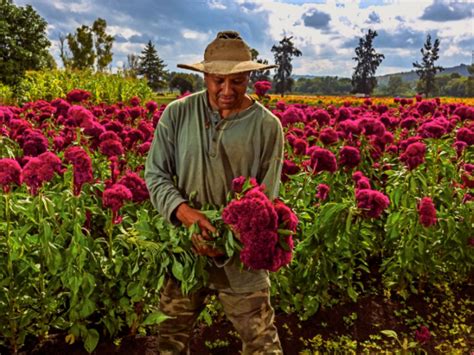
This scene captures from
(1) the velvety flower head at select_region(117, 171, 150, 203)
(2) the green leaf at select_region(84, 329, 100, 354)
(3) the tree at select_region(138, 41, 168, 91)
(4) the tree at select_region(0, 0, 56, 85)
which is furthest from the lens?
(3) the tree at select_region(138, 41, 168, 91)

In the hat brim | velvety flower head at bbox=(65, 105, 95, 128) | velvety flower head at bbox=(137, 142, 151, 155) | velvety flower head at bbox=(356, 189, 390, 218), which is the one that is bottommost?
velvety flower head at bbox=(356, 189, 390, 218)

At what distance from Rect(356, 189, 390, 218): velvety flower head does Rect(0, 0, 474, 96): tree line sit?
Result: 1374 mm

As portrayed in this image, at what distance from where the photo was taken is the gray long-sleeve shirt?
233 centimetres

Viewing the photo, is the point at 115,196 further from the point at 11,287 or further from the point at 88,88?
the point at 88,88

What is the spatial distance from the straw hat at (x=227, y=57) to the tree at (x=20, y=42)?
33.0m

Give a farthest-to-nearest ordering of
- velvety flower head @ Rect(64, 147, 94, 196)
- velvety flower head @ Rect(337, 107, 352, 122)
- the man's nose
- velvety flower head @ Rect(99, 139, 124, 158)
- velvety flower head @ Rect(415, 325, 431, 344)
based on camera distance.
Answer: velvety flower head @ Rect(337, 107, 352, 122) → velvety flower head @ Rect(415, 325, 431, 344) → velvety flower head @ Rect(99, 139, 124, 158) → velvety flower head @ Rect(64, 147, 94, 196) → the man's nose

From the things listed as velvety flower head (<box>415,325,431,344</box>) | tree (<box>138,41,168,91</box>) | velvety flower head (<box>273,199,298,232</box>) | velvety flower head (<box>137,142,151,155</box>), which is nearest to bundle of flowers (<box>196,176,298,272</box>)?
velvety flower head (<box>273,199,298,232</box>)

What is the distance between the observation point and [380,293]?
4.28 metres

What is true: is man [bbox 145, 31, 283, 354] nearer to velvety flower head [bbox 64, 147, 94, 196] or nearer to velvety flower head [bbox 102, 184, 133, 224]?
velvety flower head [bbox 102, 184, 133, 224]

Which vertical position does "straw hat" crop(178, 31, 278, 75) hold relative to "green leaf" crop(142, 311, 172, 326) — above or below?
above

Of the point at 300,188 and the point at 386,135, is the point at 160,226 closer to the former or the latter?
the point at 300,188

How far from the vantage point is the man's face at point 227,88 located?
7.13 feet

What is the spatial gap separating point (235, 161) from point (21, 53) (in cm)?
3465

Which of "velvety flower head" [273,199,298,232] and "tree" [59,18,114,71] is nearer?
"velvety flower head" [273,199,298,232]
